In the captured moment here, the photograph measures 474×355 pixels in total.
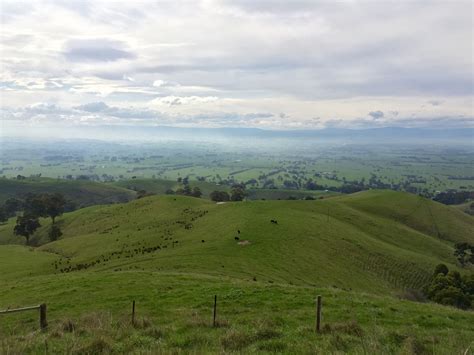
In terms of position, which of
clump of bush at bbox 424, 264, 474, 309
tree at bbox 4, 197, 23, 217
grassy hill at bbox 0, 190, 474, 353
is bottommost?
tree at bbox 4, 197, 23, 217

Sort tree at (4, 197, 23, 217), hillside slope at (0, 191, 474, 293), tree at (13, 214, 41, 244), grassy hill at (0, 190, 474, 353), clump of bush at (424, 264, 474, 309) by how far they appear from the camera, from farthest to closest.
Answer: tree at (4, 197, 23, 217) → tree at (13, 214, 41, 244) → clump of bush at (424, 264, 474, 309) → hillside slope at (0, 191, 474, 293) → grassy hill at (0, 190, 474, 353)

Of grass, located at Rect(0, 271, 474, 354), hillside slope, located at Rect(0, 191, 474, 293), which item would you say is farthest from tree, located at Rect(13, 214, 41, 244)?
grass, located at Rect(0, 271, 474, 354)

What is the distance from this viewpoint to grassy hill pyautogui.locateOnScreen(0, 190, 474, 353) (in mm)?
13547

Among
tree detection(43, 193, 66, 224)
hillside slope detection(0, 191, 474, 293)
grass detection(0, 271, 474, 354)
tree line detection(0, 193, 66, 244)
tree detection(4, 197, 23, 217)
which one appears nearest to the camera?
grass detection(0, 271, 474, 354)

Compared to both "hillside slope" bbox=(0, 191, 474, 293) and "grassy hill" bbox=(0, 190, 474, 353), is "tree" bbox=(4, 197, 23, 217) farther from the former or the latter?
"hillside slope" bbox=(0, 191, 474, 293)

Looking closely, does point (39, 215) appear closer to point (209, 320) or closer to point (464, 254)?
point (209, 320)

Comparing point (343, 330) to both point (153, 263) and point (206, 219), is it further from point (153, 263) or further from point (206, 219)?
point (206, 219)

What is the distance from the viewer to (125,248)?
50.9 meters

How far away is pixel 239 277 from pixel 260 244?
13267mm

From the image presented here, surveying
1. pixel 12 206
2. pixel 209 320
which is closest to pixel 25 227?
pixel 12 206

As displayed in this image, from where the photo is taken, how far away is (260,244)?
4691cm

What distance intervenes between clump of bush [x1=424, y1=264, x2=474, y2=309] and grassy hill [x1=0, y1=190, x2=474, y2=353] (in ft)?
15.4

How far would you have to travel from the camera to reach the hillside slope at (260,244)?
40.2 meters

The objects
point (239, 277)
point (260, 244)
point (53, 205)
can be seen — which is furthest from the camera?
point (53, 205)
